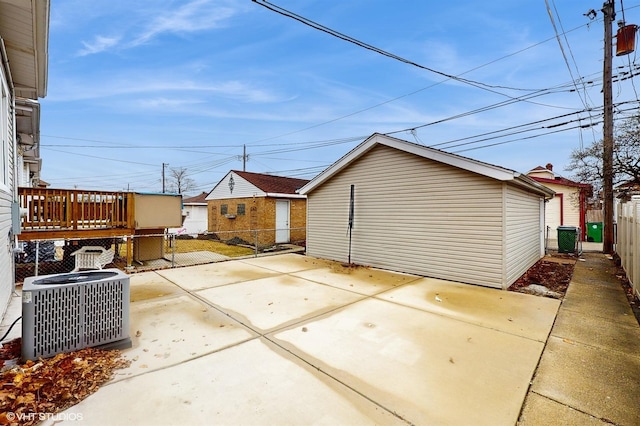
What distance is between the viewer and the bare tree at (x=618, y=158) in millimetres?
9203

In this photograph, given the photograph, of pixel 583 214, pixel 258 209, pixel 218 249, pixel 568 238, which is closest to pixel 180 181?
pixel 258 209

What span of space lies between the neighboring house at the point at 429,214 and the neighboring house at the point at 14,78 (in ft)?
23.7

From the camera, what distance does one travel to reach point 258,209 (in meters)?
15.3

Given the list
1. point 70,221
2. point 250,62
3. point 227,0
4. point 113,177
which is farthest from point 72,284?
point 113,177

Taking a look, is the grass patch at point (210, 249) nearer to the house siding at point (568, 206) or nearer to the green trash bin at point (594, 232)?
the house siding at point (568, 206)

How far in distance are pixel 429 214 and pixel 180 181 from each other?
41490mm

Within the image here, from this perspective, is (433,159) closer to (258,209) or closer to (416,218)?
(416,218)

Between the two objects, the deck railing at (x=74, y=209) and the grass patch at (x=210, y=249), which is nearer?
the deck railing at (x=74, y=209)

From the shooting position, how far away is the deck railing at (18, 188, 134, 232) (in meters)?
7.09

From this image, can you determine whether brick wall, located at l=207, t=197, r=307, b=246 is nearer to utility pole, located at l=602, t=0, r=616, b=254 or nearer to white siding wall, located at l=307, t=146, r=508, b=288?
white siding wall, located at l=307, t=146, r=508, b=288

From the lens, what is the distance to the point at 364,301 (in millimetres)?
5324

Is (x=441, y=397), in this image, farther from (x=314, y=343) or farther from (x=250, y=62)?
(x=250, y=62)

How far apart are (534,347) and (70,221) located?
10.3 metres

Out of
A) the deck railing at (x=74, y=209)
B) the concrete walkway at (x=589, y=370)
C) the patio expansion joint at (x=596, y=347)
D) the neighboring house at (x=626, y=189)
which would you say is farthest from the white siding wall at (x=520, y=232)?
the deck railing at (x=74, y=209)
